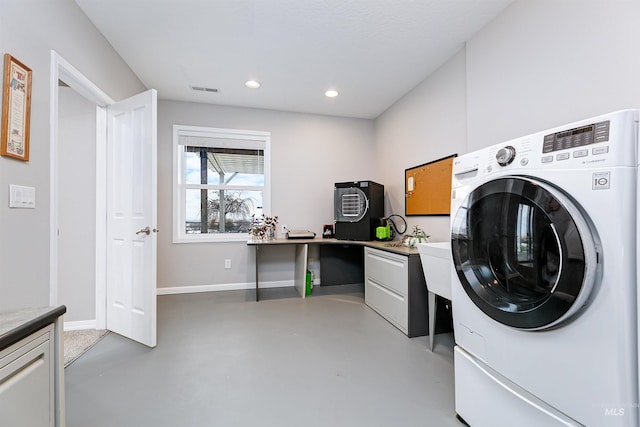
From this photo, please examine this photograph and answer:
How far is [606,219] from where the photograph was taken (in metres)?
0.72

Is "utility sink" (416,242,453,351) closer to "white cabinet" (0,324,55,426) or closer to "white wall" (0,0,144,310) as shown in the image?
"white cabinet" (0,324,55,426)

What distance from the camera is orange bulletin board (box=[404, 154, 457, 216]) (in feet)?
8.04

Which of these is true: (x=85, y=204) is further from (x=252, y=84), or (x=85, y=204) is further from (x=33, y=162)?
(x=252, y=84)

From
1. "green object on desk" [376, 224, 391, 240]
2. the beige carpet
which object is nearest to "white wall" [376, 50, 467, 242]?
"green object on desk" [376, 224, 391, 240]

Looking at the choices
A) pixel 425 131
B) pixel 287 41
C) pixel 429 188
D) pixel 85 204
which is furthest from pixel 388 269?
pixel 85 204

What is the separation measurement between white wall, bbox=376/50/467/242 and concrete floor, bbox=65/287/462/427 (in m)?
1.23

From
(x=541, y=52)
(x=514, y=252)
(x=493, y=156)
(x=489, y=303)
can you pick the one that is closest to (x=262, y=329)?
(x=489, y=303)

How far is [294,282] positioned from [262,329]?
1.37 m

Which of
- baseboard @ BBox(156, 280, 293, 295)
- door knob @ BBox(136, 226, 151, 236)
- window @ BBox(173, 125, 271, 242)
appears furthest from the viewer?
window @ BBox(173, 125, 271, 242)

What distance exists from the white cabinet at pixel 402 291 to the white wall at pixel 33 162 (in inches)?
93.6

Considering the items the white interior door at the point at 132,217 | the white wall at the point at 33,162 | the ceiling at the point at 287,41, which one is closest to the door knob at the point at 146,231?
the white interior door at the point at 132,217

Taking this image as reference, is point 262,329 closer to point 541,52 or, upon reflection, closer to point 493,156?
point 493,156

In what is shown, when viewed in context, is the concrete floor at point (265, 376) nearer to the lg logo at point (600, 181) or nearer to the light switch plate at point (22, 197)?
the light switch plate at point (22, 197)

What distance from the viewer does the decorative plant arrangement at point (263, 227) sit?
3311 millimetres
